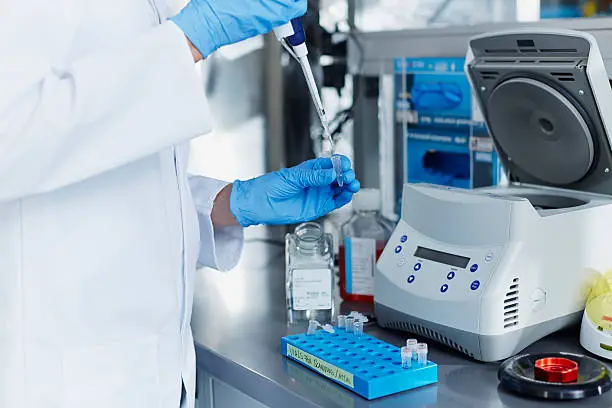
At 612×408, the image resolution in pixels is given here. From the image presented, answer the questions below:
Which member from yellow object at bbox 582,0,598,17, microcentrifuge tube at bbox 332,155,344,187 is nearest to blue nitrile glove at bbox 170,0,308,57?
microcentrifuge tube at bbox 332,155,344,187

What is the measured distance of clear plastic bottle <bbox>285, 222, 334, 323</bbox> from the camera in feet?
4.88

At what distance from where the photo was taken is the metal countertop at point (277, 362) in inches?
44.4

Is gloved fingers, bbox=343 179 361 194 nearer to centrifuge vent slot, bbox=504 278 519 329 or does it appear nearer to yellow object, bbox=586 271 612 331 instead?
centrifuge vent slot, bbox=504 278 519 329

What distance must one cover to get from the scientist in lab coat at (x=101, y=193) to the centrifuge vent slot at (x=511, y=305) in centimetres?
48

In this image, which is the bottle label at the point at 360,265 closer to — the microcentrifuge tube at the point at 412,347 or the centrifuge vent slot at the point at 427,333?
the centrifuge vent slot at the point at 427,333

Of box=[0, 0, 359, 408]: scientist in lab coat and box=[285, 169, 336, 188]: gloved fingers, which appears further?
box=[285, 169, 336, 188]: gloved fingers

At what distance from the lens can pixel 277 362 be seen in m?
1.30

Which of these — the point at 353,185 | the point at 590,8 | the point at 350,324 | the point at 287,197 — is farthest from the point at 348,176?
the point at 590,8

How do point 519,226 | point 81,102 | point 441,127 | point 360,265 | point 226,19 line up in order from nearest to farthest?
1. point 81,102
2. point 226,19
3. point 519,226
4. point 360,265
5. point 441,127

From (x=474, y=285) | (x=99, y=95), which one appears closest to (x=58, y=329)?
(x=99, y=95)

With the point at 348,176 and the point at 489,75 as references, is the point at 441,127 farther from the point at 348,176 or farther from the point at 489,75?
the point at 348,176

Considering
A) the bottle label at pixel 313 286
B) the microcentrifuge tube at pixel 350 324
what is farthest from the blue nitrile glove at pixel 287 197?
the microcentrifuge tube at pixel 350 324

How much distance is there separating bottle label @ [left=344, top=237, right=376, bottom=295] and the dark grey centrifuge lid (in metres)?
0.32

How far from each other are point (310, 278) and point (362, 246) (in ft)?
0.55
